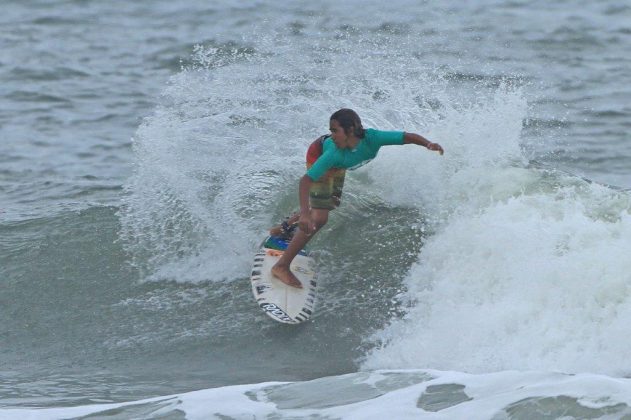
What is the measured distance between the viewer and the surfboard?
9.33 meters

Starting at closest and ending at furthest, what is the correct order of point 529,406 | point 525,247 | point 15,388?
point 529,406, point 15,388, point 525,247

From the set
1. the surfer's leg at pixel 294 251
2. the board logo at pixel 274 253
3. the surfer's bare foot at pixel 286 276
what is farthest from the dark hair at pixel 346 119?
the board logo at pixel 274 253

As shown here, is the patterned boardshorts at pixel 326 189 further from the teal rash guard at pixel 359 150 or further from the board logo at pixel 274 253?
the board logo at pixel 274 253

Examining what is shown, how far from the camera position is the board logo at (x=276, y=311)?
9258mm

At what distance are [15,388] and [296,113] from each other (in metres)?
4.99

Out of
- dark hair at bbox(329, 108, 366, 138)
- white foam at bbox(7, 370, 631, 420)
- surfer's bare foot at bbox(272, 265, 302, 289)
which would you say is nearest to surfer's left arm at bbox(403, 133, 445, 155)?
dark hair at bbox(329, 108, 366, 138)

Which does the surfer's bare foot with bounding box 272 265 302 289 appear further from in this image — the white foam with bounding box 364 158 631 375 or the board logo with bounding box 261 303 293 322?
the white foam with bounding box 364 158 631 375

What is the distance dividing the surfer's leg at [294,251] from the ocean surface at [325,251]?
378 millimetres

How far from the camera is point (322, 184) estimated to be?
9523mm

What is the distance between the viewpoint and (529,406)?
637 centimetres

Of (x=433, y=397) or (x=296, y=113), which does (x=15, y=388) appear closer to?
(x=433, y=397)

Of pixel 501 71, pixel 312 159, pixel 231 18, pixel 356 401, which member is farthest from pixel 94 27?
pixel 356 401

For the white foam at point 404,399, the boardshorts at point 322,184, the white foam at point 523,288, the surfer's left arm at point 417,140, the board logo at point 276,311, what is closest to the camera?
the white foam at point 404,399

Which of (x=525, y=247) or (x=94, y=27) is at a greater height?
(x=94, y=27)
